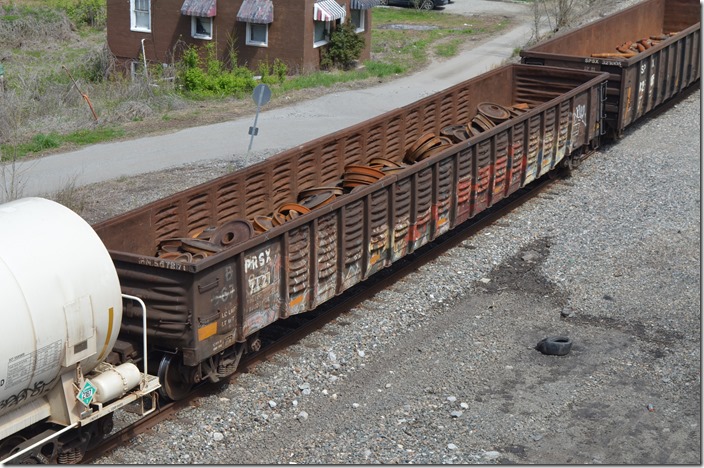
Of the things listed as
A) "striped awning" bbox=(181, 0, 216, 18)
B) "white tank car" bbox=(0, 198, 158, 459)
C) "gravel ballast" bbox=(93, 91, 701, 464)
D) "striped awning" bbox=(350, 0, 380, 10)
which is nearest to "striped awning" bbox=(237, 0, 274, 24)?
"striped awning" bbox=(181, 0, 216, 18)

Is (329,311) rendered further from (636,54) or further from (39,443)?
(636,54)

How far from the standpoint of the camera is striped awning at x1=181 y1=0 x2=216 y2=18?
104 ft

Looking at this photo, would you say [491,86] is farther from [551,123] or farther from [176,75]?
[176,75]

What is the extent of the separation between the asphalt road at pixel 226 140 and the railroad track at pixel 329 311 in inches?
245

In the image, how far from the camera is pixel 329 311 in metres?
13.2

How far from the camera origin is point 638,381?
11.5m

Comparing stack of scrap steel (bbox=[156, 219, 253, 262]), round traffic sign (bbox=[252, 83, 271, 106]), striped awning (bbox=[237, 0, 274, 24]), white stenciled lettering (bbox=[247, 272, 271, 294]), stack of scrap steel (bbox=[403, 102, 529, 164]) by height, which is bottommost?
white stenciled lettering (bbox=[247, 272, 271, 294])

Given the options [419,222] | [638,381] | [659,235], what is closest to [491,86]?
[659,235]

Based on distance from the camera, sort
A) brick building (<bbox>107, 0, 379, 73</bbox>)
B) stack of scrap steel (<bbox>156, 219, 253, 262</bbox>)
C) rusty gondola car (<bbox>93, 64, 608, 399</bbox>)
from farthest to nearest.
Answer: brick building (<bbox>107, 0, 379, 73</bbox>), stack of scrap steel (<bbox>156, 219, 253, 262</bbox>), rusty gondola car (<bbox>93, 64, 608, 399</bbox>)

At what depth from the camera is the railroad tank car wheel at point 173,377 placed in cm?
1054

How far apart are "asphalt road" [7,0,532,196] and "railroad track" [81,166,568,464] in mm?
6211

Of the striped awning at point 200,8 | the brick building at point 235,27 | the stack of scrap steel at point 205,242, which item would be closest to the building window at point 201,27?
the brick building at point 235,27

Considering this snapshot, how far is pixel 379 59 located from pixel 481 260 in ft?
67.8

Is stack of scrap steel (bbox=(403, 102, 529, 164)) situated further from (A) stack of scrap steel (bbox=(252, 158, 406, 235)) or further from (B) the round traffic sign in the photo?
(B) the round traffic sign
